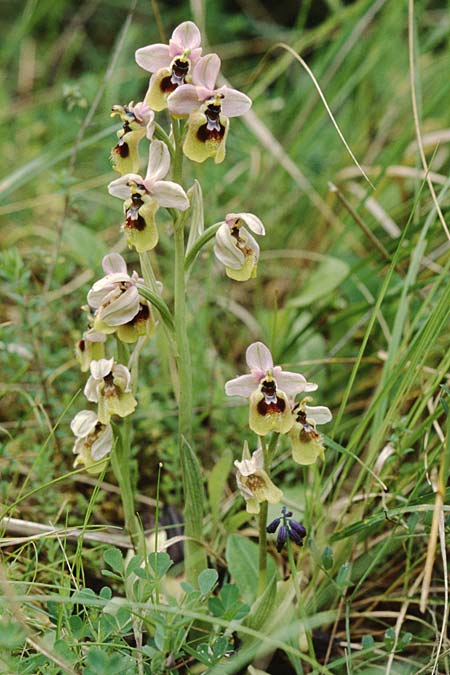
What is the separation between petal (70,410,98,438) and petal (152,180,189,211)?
458mm

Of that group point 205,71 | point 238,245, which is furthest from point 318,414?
point 205,71

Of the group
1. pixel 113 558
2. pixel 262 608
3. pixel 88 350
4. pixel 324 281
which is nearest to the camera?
pixel 113 558

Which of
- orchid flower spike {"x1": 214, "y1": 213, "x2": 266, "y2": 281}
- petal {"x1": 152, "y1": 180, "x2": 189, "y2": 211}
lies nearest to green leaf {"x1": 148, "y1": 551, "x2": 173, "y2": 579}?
orchid flower spike {"x1": 214, "y1": 213, "x2": 266, "y2": 281}

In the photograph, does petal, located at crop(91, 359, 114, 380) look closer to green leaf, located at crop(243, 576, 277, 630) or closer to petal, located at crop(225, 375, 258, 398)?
petal, located at crop(225, 375, 258, 398)

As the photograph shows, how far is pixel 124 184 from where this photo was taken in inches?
57.2

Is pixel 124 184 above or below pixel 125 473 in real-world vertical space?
above

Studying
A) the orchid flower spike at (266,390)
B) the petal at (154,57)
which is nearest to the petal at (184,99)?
the petal at (154,57)

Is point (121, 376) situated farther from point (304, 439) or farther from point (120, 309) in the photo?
point (304, 439)

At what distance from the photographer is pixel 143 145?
3.26 metres

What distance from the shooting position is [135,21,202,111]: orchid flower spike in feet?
4.72

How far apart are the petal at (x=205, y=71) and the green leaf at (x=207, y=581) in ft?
2.85

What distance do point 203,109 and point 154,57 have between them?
163 millimetres

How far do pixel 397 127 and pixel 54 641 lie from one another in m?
2.48

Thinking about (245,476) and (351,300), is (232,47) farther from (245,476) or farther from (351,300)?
(245,476)
